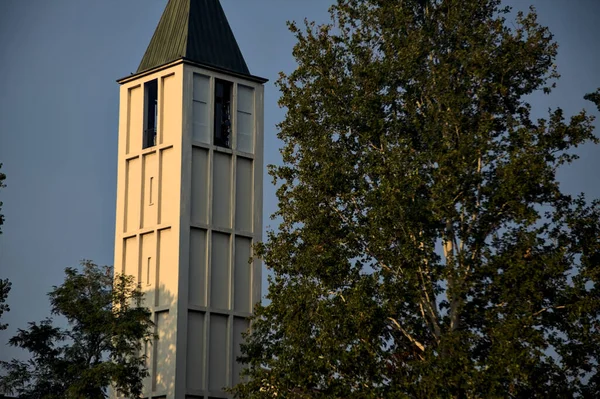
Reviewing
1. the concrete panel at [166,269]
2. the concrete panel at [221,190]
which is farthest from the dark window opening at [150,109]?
the concrete panel at [166,269]

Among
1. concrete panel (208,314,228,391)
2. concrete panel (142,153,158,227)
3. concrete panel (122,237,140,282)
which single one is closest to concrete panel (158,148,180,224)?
concrete panel (142,153,158,227)

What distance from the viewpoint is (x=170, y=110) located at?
50.4 metres

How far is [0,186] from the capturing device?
1606 inches

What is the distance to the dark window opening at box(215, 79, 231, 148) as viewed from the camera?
168 feet

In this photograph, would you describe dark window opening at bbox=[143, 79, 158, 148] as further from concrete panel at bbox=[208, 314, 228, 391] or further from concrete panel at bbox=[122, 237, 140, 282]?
concrete panel at bbox=[208, 314, 228, 391]

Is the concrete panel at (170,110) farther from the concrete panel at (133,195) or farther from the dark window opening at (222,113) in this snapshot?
the concrete panel at (133,195)

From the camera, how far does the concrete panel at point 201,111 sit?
5031 centimetres

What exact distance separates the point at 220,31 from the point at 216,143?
15.9 ft

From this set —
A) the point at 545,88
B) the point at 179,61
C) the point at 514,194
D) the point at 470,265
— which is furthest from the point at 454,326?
the point at 179,61

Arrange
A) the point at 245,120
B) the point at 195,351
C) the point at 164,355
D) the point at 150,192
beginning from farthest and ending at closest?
the point at 245,120
the point at 150,192
the point at 195,351
the point at 164,355

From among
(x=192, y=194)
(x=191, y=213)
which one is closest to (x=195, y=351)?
(x=191, y=213)

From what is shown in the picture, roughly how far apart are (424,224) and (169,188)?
1436 centimetres

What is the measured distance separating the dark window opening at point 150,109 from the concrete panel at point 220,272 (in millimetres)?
4990

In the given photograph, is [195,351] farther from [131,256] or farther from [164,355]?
[131,256]
